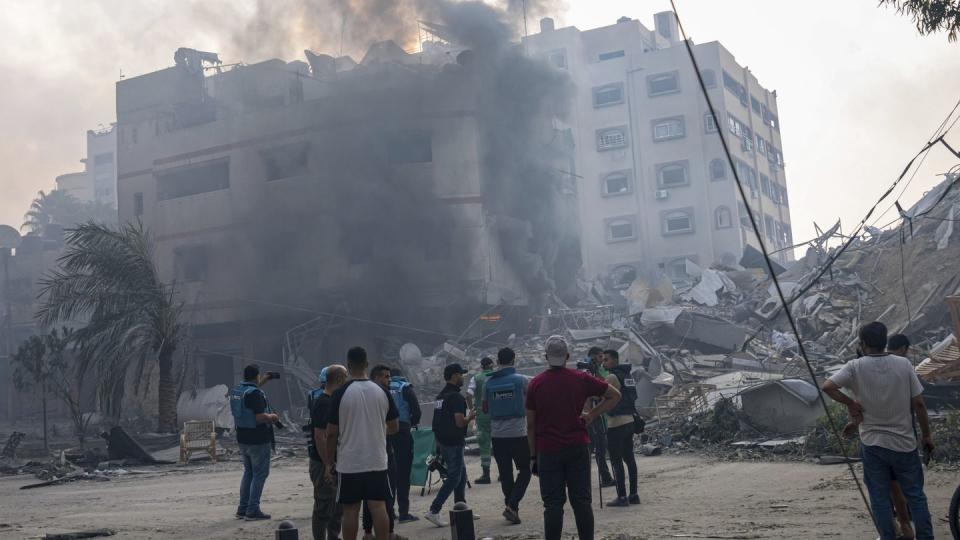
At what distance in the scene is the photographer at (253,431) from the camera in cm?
976

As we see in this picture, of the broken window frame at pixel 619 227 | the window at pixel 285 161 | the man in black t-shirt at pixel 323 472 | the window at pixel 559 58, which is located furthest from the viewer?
the window at pixel 559 58

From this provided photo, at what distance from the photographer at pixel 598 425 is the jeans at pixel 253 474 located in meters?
3.57

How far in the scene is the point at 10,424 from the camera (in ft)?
136

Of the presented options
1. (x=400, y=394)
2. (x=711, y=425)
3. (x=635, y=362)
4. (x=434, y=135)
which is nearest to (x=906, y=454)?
(x=400, y=394)

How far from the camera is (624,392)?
31.7 ft

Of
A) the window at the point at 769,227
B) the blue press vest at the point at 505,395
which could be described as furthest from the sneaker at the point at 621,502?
the window at the point at 769,227

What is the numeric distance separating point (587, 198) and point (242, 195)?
25481 millimetres

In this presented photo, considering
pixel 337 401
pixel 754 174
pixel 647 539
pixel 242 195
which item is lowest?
pixel 647 539

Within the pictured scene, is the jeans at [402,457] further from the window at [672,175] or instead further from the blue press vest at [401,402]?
the window at [672,175]

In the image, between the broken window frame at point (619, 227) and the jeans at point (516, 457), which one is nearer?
the jeans at point (516, 457)

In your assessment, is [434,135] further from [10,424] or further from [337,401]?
[337,401]

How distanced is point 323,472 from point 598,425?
4844 mm

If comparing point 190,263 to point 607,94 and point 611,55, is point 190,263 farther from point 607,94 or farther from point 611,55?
point 611,55

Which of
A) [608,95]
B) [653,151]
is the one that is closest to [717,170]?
[653,151]
